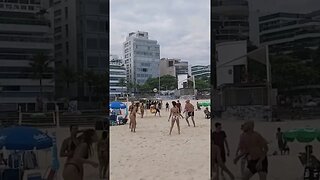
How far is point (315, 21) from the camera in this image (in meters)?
5.24

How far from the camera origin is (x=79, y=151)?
17.4 feet

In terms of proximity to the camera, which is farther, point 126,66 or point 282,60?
point 126,66

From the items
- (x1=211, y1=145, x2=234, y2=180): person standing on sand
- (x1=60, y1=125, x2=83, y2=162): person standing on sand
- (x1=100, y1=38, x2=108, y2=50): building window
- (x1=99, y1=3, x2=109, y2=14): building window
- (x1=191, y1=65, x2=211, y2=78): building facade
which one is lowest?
(x1=211, y1=145, x2=234, y2=180): person standing on sand

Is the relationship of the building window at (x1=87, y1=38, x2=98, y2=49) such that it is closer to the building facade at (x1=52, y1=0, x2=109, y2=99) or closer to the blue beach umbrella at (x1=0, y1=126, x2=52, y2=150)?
the building facade at (x1=52, y1=0, x2=109, y2=99)

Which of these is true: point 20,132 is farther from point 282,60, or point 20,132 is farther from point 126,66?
point 126,66

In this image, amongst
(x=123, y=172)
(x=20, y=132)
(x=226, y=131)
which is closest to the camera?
(x=20, y=132)

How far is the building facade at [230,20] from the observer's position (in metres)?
5.38

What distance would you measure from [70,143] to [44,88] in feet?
2.28

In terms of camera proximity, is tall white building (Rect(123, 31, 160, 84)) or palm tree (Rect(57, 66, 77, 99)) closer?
palm tree (Rect(57, 66, 77, 99))

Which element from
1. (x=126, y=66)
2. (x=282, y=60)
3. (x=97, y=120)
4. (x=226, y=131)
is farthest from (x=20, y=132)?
(x=126, y=66)

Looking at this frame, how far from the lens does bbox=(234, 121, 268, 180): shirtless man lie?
5250 millimetres

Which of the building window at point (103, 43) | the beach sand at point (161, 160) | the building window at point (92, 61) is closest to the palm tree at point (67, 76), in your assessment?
the building window at point (92, 61)

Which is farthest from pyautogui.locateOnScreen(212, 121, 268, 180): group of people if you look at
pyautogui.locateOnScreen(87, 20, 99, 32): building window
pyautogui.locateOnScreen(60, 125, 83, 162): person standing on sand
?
pyautogui.locateOnScreen(87, 20, 99, 32): building window

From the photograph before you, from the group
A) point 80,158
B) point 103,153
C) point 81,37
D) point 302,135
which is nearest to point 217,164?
point 302,135
